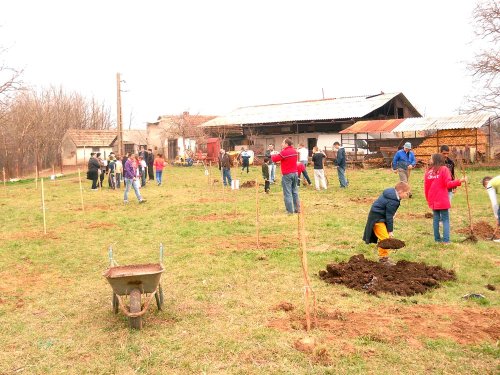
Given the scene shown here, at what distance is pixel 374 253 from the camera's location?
960 centimetres

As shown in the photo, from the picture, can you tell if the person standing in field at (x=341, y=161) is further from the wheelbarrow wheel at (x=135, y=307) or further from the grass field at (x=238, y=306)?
the wheelbarrow wheel at (x=135, y=307)

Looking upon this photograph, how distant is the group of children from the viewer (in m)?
8.01

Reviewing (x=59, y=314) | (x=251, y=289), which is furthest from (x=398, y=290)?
(x=59, y=314)

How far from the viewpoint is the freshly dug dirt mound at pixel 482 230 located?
10.6m

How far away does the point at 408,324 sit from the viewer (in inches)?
234

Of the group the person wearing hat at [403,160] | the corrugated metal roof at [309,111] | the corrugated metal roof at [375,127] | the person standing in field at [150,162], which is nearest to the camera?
the person wearing hat at [403,160]

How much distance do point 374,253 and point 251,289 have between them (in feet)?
9.97

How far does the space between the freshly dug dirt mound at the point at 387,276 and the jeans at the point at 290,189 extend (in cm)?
541

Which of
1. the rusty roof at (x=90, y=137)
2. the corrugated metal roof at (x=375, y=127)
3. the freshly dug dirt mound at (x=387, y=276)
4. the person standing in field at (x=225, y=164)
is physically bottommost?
the freshly dug dirt mound at (x=387, y=276)

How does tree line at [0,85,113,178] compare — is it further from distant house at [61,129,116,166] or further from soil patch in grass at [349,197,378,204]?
soil patch in grass at [349,197,378,204]

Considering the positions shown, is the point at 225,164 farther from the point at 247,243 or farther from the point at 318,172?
the point at 247,243

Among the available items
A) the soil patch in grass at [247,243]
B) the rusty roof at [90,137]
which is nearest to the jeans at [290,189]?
the soil patch in grass at [247,243]

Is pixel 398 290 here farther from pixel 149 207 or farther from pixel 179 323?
pixel 149 207

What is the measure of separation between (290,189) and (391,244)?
247 inches
